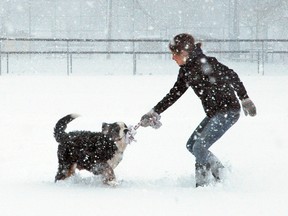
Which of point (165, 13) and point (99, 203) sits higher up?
point (165, 13)

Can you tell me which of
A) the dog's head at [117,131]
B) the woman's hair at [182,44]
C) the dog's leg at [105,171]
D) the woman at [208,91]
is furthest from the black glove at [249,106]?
the dog's leg at [105,171]

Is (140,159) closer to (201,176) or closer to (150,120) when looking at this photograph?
(150,120)

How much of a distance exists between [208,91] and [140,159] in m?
2.41

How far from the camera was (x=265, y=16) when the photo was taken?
36031mm

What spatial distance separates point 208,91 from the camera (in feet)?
16.3

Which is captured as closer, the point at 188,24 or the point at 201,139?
the point at 201,139

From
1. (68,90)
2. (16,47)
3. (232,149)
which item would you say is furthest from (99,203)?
(16,47)

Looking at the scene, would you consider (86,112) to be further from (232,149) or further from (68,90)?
(232,149)

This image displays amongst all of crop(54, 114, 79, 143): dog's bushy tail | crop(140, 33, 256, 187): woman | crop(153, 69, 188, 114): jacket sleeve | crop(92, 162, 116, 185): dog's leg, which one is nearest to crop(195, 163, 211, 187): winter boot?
crop(140, 33, 256, 187): woman

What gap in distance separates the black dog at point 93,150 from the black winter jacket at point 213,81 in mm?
786

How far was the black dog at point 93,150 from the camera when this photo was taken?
5070 millimetres

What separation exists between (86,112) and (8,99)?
2.50 metres

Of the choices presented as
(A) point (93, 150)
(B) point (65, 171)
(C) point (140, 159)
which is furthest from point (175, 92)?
(C) point (140, 159)

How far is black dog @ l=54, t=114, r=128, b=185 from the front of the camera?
507 cm
